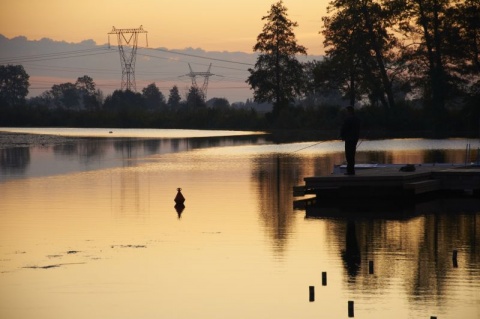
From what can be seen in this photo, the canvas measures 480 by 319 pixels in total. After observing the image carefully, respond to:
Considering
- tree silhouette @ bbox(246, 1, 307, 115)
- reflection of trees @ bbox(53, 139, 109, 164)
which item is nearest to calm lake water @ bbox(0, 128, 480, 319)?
reflection of trees @ bbox(53, 139, 109, 164)

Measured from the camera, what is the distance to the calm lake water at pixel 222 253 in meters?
17.9

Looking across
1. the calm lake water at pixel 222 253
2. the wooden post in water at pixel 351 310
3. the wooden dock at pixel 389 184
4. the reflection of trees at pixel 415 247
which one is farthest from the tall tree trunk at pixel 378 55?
the wooden post in water at pixel 351 310

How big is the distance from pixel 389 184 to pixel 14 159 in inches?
1324

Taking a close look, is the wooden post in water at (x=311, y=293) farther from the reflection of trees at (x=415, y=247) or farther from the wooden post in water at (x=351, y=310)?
the wooden post in water at (x=351, y=310)

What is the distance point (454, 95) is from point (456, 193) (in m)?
56.5

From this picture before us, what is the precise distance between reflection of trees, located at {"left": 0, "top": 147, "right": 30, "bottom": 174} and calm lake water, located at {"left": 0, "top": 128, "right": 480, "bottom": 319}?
10066mm

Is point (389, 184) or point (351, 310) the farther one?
point (389, 184)

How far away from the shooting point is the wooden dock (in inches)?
1331

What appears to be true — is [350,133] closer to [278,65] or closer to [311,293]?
[311,293]

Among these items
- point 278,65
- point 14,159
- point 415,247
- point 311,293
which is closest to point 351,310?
point 311,293

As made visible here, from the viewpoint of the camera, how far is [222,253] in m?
22.9

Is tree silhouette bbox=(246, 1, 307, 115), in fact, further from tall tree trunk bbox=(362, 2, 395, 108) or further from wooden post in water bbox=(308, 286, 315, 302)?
wooden post in water bbox=(308, 286, 315, 302)

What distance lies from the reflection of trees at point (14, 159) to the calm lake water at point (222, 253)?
396 inches

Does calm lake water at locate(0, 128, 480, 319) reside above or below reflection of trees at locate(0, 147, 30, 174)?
below
